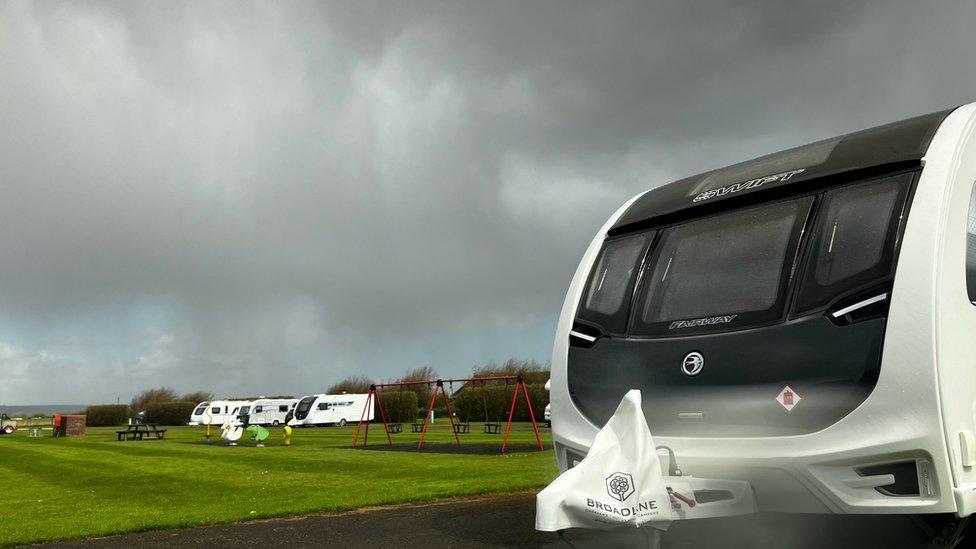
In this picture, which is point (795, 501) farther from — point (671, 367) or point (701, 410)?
point (671, 367)

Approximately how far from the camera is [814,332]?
4328 mm

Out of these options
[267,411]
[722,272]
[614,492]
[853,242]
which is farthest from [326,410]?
[853,242]

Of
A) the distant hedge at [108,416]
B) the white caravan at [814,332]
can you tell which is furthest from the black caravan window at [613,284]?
the distant hedge at [108,416]

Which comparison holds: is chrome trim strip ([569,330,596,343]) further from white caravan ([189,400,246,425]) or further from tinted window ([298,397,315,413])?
white caravan ([189,400,246,425])

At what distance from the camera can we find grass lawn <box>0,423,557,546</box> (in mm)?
9641

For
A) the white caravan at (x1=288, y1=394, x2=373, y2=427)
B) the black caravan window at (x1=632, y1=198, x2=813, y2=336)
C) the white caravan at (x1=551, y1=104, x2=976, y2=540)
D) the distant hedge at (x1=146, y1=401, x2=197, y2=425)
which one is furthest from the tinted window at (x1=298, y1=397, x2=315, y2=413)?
the black caravan window at (x1=632, y1=198, x2=813, y2=336)

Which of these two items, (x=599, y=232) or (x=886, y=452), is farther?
(x=599, y=232)

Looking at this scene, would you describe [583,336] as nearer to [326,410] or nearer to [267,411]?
[326,410]

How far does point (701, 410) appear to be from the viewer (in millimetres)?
4602

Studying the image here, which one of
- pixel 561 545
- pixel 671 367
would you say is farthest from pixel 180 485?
pixel 671 367

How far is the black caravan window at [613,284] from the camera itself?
17.7ft

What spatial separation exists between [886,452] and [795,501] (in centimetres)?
55

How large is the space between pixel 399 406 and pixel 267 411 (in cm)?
1132

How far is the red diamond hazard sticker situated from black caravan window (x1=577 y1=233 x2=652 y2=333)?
3.87ft
